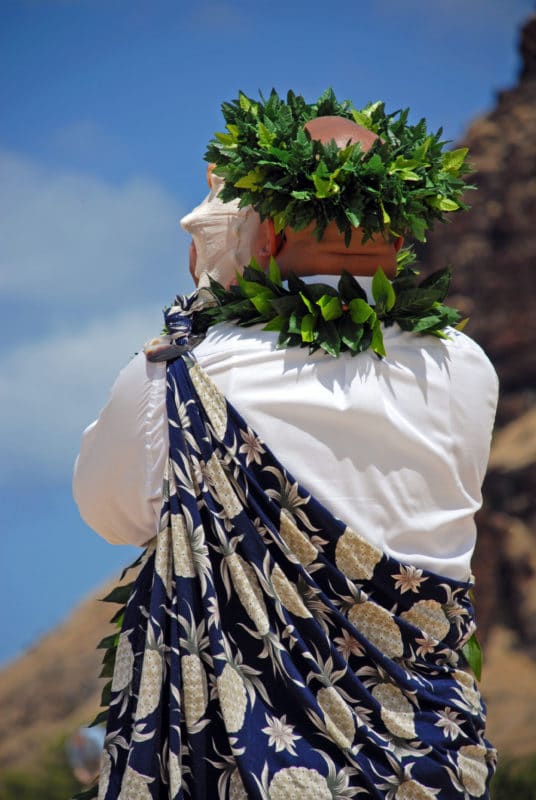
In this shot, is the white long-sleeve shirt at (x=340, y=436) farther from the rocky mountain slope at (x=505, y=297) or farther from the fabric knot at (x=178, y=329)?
the rocky mountain slope at (x=505, y=297)

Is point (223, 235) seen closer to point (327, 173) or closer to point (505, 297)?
point (327, 173)

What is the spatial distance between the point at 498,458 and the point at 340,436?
22992mm

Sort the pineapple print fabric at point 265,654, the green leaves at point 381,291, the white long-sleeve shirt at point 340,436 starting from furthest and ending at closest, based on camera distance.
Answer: the green leaves at point 381,291 < the white long-sleeve shirt at point 340,436 < the pineapple print fabric at point 265,654

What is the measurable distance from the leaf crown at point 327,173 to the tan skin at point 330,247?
35 mm

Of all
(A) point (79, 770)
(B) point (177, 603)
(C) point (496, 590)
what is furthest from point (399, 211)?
(C) point (496, 590)

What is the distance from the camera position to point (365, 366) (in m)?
2.42

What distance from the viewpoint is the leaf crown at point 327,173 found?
2439 millimetres

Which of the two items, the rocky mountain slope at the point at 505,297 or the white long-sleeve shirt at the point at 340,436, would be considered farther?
the rocky mountain slope at the point at 505,297

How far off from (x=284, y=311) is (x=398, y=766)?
0.95 meters

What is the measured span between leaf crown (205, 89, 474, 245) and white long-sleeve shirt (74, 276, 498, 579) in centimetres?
17

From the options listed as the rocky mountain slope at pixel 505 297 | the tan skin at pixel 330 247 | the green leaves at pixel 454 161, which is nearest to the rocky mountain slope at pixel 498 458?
the rocky mountain slope at pixel 505 297

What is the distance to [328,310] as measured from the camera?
242cm

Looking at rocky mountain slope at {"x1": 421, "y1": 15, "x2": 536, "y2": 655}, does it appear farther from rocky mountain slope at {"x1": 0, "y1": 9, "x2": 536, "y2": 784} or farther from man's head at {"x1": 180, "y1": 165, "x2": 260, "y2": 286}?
man's head at {"x1": 180, "y1": 165, "x2": 260, "y2": 286}

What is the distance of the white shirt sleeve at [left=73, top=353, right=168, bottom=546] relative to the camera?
2375mm
